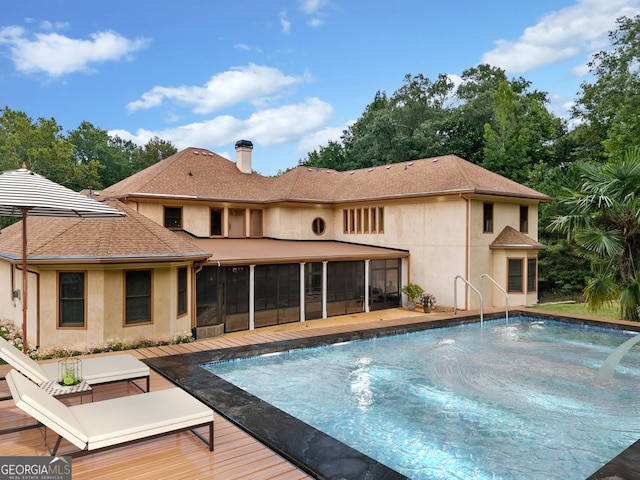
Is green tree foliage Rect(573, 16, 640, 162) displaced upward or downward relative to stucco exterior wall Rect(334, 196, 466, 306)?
upward

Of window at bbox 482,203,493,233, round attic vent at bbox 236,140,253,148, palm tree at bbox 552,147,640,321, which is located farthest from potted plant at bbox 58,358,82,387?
round attic vent at bbox 236,140,253,148

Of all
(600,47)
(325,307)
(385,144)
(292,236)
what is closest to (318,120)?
(385,144)

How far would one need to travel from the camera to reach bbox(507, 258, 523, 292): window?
17.1 metres

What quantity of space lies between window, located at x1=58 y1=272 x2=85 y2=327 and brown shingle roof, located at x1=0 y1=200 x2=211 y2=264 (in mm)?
623

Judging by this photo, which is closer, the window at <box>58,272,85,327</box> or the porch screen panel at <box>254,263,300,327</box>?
the window at <box>58,272,85,327</box>

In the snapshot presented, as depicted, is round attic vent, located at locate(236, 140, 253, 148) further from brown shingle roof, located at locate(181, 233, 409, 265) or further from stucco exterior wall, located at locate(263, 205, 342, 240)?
brown shingle roof, located at locate(181, 233, 409, 265)

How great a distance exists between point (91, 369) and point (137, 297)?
16.4 feet

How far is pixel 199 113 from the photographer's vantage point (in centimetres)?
4741

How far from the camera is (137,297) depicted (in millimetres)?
10984

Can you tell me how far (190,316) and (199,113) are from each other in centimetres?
3966

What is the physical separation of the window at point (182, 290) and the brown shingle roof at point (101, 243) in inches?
25.5

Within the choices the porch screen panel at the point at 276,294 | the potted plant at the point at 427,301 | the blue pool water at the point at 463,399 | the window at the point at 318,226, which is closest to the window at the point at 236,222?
the window at the point at 318,226

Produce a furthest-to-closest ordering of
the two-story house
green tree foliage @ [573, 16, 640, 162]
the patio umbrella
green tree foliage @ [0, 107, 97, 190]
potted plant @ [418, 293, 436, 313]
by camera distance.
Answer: green tree foliage @ [0, 107, 97, 190]
green tree foliage @ [573, 16, 640, 162]
potted plant @ [418, 293, 436, 313]
the two-story house
the patio umbrella

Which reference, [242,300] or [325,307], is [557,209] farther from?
[242,300]
